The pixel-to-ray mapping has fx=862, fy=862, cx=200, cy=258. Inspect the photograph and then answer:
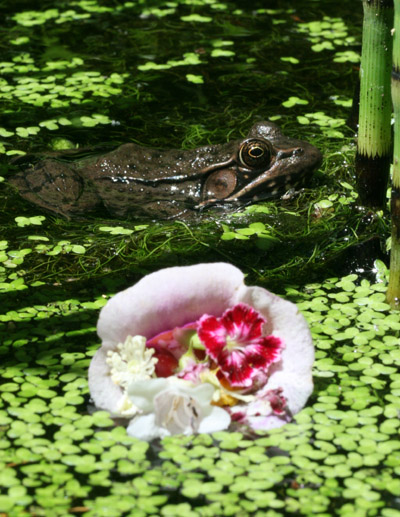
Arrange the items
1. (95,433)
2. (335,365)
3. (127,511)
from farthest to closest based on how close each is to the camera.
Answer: (335,365)
(95,433)
(127,511)

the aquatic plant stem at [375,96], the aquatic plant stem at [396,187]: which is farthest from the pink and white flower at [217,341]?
the aquatic plant stem at [375,96]

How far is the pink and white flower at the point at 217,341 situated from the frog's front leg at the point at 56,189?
1694 mm

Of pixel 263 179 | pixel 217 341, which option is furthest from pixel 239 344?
pixel 263 179

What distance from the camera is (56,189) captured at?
14.4 feet

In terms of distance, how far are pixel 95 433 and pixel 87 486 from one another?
0.73ft

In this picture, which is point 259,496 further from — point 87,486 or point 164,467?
point 87,486

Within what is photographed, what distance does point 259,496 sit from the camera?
232 cm

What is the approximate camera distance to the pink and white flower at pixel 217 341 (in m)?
2.57

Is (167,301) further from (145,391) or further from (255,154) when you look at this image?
(255,154)

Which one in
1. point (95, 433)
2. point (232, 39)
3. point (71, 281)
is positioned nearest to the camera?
point (95, 433)

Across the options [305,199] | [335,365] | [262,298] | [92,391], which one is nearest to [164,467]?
[92,391]

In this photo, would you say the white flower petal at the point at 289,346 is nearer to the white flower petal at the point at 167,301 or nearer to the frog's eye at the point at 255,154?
the white flower petal at the point at 167,301

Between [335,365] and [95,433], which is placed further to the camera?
[335,365]

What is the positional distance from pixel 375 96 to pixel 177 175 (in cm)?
140
